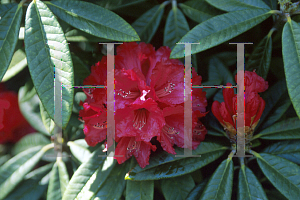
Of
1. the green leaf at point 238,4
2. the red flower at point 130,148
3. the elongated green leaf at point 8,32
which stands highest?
the green leaf at point 238,4

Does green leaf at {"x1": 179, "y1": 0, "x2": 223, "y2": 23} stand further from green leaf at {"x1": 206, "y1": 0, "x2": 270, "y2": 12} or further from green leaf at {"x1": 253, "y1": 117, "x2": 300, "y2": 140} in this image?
green leaf at {"x1": 253, "y1": 117, "x2": 300, "y2": 140}

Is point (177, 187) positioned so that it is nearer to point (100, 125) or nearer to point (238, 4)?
point (100, 125)

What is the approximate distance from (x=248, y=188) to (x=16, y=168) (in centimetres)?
93

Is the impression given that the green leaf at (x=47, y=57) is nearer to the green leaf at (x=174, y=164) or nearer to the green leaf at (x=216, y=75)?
the green leaf at (x=174, y=164)

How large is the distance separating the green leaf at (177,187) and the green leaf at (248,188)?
0.17 metres

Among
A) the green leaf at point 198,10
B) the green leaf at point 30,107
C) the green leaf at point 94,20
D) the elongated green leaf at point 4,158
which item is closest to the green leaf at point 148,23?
the green leaf at point 198,10

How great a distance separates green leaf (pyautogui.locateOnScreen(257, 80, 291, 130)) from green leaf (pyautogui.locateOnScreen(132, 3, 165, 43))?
1.70 feet

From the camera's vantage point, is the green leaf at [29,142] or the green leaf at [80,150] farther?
the green leaf at [29,142]

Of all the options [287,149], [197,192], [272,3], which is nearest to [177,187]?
[197,192]

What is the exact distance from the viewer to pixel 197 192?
2.95ft

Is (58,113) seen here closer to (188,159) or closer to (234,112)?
(188,159)

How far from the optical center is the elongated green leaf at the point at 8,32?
771 mm

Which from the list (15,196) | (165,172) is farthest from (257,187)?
(15,196)

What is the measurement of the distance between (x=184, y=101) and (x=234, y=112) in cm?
18
